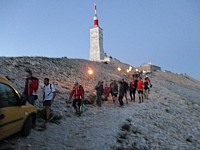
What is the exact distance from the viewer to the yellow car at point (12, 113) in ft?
26.4

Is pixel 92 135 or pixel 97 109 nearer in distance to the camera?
pixel 92 135

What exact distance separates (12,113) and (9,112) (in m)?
0.20

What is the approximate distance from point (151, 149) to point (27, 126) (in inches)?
218

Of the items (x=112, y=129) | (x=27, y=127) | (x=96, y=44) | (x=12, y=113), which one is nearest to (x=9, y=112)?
(x=12, y=113)

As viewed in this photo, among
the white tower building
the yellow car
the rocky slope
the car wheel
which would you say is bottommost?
the rocky slope

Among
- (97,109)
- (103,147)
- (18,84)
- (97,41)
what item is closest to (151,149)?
(103,147)

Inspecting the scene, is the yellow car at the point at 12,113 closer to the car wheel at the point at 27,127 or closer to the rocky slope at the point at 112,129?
the car wheel at the point at 27,127

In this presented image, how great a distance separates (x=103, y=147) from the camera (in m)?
10.2

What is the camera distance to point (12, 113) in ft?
27.9

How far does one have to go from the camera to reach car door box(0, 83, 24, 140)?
7.98 metres

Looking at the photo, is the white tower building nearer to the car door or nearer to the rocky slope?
the rocky slope

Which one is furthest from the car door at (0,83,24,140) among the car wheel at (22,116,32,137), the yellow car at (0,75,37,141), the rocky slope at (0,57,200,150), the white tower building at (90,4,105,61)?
the white tower building at (90,4,105,61)

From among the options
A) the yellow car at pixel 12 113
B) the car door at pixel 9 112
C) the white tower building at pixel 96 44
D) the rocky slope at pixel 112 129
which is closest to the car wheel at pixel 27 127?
the yellow car at pixel 12 113

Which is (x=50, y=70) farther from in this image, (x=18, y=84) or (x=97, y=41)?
(x=97, y=41)
